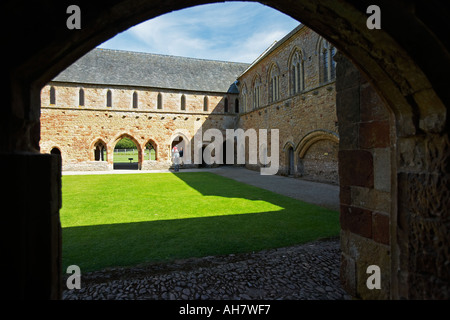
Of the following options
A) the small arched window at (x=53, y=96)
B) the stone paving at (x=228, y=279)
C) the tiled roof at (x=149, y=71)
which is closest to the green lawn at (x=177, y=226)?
the stone paving at (x=228, y=279)

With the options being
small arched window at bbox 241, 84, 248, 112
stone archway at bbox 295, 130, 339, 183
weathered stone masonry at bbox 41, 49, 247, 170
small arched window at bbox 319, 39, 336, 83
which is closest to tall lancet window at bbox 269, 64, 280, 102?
small arched window at bbox 319, 39, 336, 83

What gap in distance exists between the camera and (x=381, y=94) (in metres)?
1.94

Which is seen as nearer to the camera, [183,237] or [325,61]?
[183,237]

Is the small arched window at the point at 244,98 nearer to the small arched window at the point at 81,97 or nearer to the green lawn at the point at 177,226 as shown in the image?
the small arched window at the point at 81,97

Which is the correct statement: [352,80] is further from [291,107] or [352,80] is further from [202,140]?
[202,140]

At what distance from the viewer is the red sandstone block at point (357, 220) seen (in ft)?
7.91

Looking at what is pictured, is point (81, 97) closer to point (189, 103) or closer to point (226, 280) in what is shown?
point (189, 103)

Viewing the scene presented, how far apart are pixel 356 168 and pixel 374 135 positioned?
1.29 feet

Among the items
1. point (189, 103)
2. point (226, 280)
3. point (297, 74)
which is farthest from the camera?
point (189, 103)

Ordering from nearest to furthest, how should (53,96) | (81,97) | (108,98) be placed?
(53,96) < (81,97) < (108,98)

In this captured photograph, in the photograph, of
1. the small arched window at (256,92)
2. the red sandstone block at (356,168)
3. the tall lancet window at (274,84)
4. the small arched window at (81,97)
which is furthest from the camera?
the small arched window at (81,97)

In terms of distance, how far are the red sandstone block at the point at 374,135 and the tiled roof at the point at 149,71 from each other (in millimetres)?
21368

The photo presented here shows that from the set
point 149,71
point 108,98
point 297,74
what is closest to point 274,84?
point 297,74

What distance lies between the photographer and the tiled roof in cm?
2059
